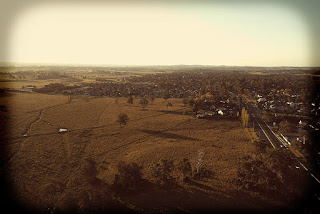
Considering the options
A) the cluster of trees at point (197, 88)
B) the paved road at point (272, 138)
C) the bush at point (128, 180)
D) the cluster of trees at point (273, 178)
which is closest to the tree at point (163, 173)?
the bush at point (128, 180)

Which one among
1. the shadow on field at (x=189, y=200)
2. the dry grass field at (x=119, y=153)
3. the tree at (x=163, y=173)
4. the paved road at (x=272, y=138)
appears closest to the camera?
the shadow on field at (x=189, y=200)

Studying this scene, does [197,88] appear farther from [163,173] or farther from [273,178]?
[163,173]

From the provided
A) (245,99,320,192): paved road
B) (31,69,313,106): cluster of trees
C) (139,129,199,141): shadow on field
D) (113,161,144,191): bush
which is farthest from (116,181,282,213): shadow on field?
(31,69,313,106): cluster of trees

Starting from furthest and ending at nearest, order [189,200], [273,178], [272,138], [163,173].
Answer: [272,138] → [163,173] → [273,178] → [189,200]

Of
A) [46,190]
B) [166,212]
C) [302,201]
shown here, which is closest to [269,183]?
[302,201]

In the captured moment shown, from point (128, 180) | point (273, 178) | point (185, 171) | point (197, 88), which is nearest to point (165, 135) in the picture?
point (185, 171)

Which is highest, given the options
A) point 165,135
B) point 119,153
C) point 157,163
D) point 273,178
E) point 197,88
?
point 197,88

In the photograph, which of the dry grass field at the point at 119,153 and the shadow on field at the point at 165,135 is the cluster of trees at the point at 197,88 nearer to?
the dry grass field at the point at 119,153

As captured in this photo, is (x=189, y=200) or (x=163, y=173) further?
(x=163, y=173)

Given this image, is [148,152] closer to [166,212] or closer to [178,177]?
[178,177]
